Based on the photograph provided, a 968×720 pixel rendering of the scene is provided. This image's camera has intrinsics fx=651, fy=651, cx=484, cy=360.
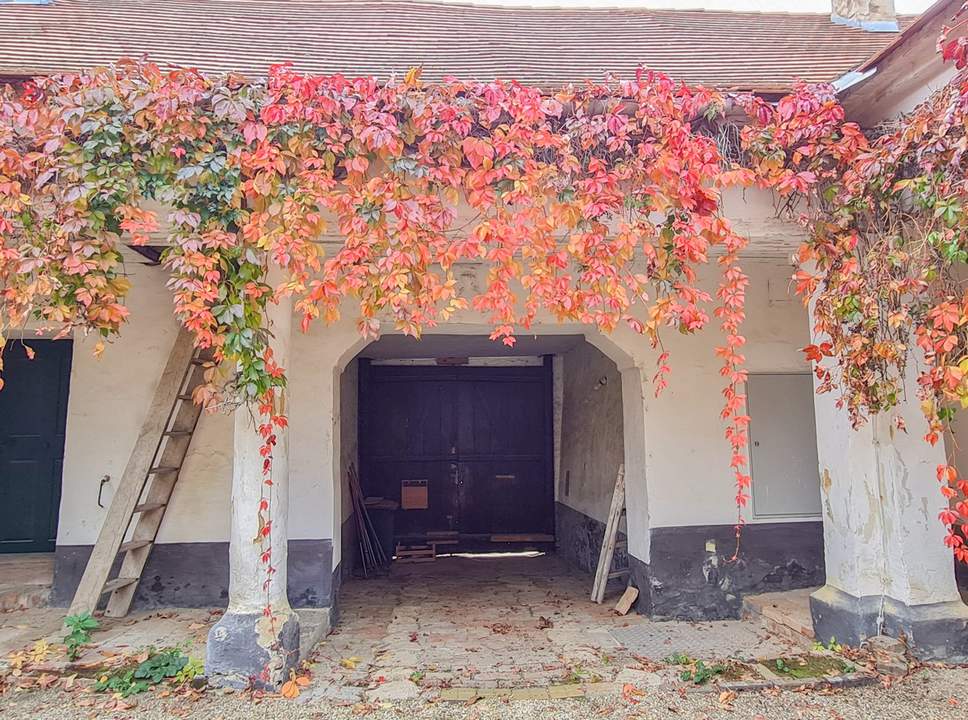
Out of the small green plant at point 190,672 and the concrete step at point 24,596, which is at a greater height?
the concrete step at point 24,596

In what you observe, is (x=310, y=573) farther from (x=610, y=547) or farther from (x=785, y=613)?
(x=785, y=613)

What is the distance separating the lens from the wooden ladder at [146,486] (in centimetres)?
446

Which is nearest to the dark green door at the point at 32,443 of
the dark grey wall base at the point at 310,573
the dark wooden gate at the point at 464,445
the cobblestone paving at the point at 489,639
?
the dark grey wall base at the point at 310,573

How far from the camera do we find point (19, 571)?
16.6ft

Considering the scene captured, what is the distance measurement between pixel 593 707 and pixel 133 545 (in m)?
3.41

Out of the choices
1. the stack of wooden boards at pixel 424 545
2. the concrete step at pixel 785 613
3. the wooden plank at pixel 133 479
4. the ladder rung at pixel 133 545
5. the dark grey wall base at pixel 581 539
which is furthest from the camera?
the stack of wooden boards at pixel 424 545

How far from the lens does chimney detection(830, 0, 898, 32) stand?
665cm

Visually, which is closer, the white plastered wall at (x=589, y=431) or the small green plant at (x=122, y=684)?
the small green plant at (x=122, y=684)

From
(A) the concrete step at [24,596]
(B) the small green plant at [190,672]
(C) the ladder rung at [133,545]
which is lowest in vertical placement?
(B) the small green plant at [190,672]

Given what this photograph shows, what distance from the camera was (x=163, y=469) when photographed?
4844 mm

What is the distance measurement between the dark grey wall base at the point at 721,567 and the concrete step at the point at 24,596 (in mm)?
4574

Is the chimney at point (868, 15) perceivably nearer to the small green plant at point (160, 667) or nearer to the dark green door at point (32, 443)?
the small green plant at point (160, 667)

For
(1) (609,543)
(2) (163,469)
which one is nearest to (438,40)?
(2) (163,469)

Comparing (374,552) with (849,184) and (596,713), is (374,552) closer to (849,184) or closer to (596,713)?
(596,713)
